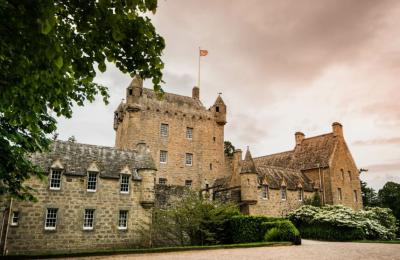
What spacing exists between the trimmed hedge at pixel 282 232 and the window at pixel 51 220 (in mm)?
14325

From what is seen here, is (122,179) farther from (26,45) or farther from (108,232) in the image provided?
(26,45)

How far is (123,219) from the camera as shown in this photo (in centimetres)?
2434

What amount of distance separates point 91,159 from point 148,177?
4482 mm

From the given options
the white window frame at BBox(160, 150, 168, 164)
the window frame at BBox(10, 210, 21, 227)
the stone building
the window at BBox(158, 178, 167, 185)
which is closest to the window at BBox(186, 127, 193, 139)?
the white window frame at BBox(160, 150, 168, 164)

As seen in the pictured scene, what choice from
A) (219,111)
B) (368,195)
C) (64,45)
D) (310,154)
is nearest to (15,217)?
(64,45)

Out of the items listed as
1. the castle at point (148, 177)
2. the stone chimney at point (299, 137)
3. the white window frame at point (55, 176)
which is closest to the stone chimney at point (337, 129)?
the castle at point (148, 177)

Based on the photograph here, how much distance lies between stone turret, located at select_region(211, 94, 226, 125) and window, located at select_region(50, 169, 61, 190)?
70.8 ft

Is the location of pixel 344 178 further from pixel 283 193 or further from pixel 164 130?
pixel 164 130

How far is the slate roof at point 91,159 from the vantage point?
76.1 ft

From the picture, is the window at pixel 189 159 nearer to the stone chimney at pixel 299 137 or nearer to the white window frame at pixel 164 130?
the white window frame at pixel 164 130

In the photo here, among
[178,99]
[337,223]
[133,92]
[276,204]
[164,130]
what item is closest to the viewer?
[337,223]

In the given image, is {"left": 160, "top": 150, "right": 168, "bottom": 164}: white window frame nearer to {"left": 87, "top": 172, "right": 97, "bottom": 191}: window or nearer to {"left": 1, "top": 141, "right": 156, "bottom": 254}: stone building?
{"left": 1, "top": 141, "right": 156, "bottom": 254}: stone building

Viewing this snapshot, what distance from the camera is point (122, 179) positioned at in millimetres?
24984

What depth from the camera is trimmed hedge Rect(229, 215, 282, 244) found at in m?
23.8
